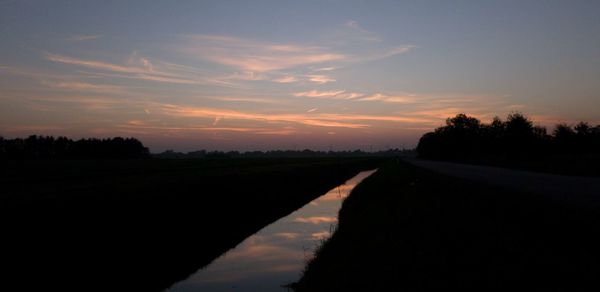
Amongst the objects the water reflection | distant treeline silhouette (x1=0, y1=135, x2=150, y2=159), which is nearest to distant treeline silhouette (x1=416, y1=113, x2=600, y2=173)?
the water reflection

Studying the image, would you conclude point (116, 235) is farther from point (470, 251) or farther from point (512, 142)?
point (512, 142)

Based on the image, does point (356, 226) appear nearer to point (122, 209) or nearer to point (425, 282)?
point (425, 282)

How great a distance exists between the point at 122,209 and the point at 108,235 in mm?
4509

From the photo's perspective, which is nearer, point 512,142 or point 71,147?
point 512,142

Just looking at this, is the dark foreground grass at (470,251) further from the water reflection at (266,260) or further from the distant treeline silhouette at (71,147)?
the distant treeline silhouette at (71,147)

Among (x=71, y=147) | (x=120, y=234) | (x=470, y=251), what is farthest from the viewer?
(x=71, y=147)

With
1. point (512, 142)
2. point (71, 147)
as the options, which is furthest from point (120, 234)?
point (71, 147)

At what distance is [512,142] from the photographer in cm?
10069

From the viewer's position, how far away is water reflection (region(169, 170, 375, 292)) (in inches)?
570

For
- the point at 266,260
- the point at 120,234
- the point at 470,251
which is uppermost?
the point at 470,251

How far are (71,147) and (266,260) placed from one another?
148 metres

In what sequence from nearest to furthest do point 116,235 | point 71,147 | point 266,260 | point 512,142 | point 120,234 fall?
point 266,260 → point 116,235 → point 120,234 → point 512,142 → point 71,147

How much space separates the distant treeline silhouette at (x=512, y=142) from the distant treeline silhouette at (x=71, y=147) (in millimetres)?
104384

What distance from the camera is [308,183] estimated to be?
2167 inches
